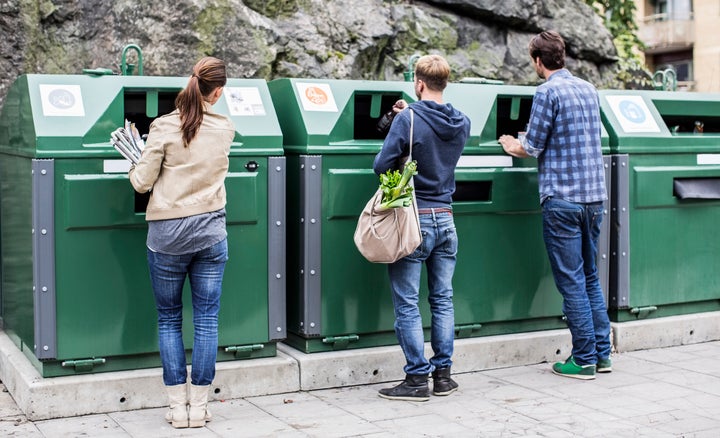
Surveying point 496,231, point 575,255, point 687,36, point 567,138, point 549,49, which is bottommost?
point 575,255

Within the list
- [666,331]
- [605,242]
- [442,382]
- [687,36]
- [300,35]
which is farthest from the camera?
[687,36]

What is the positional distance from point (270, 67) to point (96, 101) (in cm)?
286

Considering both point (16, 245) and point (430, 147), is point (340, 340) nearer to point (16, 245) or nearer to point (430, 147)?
point (430, 147)

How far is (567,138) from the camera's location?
4.98 metres

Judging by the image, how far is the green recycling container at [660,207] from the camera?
560 cm

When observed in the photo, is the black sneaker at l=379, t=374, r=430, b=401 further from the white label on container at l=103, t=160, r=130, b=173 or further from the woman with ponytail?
the white label on container at l=103, t=160, r=130, b=173

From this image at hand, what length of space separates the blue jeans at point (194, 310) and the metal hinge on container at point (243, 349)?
0.48 m

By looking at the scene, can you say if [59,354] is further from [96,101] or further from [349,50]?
[349,50]

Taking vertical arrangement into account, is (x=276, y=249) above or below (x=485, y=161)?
below

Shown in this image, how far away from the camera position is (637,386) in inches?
193

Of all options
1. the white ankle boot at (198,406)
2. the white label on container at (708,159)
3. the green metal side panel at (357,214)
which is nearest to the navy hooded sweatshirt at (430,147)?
the green metal side panel at (357,214)

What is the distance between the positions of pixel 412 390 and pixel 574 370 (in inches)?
39.4

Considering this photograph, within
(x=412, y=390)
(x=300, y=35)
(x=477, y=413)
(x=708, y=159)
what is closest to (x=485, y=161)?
(x=412, y=390)

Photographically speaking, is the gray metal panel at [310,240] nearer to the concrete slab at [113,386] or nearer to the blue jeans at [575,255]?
the concrete slab at [113,386]
